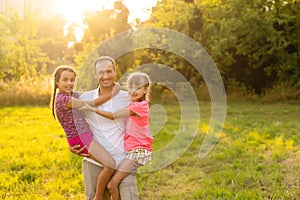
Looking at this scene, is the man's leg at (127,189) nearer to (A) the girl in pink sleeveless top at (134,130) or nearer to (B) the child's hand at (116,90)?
(A) the girl in pink sleeveless top at (134,130)

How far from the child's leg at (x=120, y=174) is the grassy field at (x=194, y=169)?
1897 millimetres

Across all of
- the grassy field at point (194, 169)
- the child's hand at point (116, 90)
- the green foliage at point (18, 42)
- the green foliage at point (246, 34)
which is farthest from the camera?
the green foliage at point (18, 42)

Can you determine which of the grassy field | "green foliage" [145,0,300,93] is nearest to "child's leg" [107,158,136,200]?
the grassy field

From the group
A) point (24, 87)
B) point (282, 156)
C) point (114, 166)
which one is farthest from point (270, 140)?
point (24, 87)

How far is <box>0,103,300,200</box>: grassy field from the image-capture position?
15.0 feet

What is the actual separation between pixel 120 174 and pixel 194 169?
295 centimetres

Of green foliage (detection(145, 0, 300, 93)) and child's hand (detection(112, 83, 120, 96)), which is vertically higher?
green foliage (detection(145, 0, 300, 93))

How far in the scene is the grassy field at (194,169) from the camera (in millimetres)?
4586

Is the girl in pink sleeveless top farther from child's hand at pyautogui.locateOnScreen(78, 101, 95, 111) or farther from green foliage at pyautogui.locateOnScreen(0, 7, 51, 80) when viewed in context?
green foliage at pyautogui.locateOnScreen(0, 7, 51, 80)

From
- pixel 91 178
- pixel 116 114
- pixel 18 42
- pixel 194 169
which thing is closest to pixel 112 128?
pixel 116 114

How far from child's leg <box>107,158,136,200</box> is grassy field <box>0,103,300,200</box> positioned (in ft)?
6.23

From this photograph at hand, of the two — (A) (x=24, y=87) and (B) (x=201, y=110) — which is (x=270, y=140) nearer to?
(B) (x=201, y=110)

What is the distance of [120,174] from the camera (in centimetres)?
270

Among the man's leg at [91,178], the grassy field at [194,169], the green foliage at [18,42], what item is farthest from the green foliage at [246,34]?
the man's leg at [91,178]
